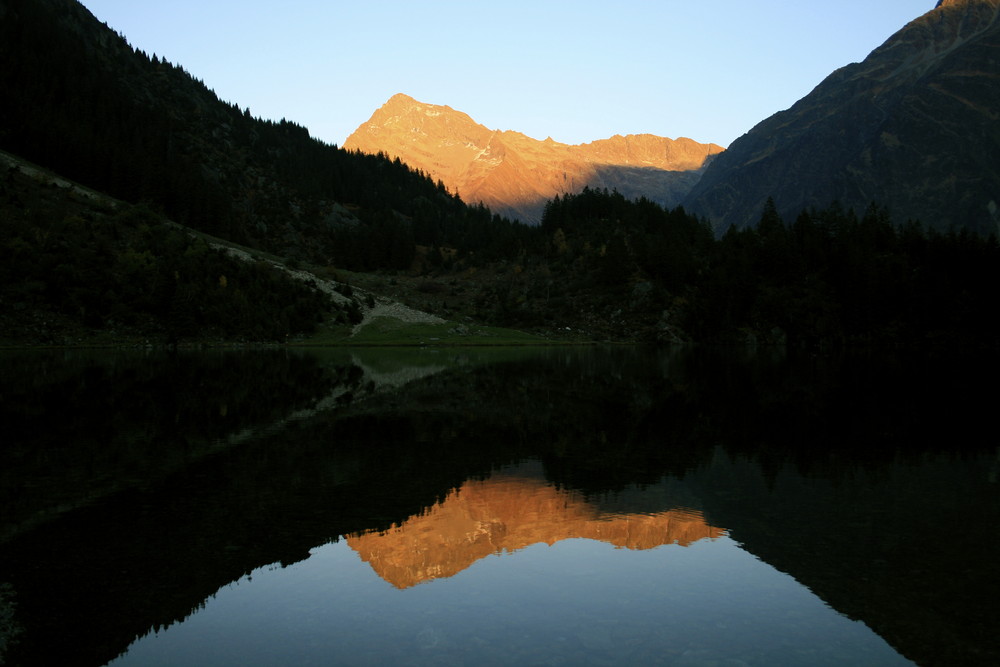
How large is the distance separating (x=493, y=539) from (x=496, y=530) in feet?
2.01

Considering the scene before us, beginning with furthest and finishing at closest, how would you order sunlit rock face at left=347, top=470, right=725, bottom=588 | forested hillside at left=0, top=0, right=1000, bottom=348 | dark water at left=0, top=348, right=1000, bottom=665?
forested hillside at left=0, top=0, right=1000, bottom=348
sunlit rock face at left=347, top=470, right=725, bottom=588
dark water at left=0, top=348, right=1000, bottom=665

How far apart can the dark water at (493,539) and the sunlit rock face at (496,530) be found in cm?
8

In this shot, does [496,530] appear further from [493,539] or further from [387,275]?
[387,275]

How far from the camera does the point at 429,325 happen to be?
4914 inches

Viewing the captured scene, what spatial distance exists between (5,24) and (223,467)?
19822 cm

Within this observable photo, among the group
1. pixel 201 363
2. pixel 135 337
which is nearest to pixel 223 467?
pixel 201 363

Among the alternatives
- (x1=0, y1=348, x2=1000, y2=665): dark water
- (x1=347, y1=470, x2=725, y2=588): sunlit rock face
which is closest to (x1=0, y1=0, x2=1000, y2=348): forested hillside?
(x1=0, y1=348, x2=1000, y2=665): dark water

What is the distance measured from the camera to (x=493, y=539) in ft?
48.9

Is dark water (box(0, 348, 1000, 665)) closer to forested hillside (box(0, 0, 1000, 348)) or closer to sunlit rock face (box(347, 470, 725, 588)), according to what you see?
sunlit rock face (box(347, 470, 725, 588))

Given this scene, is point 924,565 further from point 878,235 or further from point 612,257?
point 878,235

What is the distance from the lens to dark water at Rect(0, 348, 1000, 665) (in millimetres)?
9930

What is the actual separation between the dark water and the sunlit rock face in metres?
0.08

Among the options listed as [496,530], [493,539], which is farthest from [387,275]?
[493,539]

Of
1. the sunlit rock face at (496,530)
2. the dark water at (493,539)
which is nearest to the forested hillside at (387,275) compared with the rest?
the dark water at (493,539)
